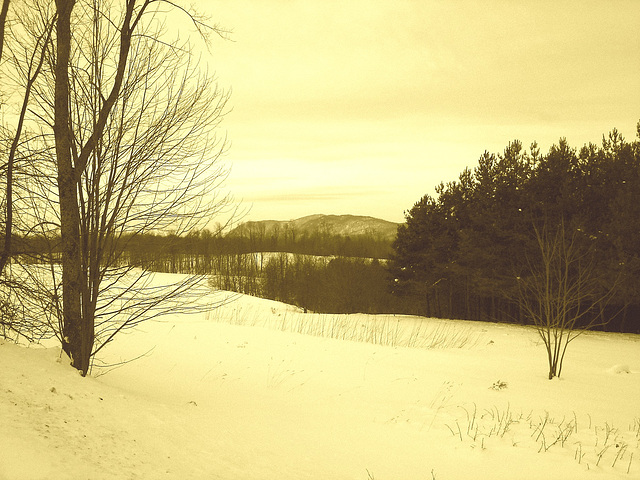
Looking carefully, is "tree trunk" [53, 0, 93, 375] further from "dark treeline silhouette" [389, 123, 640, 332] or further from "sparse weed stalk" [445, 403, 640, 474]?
"dark treeline silhouette" [389, 123, 640, 332]

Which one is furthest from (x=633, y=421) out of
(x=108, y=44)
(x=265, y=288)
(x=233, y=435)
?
(x=265, y=288)

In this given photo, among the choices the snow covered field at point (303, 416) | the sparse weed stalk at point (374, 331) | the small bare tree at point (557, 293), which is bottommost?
the sparse weed stalk at point (374, 331)

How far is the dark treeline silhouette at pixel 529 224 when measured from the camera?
764 inches

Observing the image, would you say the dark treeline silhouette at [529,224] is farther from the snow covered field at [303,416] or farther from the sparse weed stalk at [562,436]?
the sparse weed stalk at [562,436]

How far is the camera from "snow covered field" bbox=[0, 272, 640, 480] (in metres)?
3.94

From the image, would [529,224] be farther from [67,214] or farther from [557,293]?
[67,214]

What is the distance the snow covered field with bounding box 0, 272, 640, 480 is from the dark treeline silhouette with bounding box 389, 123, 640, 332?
948 centimetres

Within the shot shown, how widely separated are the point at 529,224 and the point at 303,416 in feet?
64.5

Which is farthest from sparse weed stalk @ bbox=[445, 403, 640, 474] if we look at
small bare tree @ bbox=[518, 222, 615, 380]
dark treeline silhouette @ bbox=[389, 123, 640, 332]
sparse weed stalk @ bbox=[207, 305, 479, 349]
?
dark treeline silhouette @ bbox=[389, 123, 640, 332]

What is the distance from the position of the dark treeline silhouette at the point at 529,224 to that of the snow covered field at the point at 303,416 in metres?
9.48

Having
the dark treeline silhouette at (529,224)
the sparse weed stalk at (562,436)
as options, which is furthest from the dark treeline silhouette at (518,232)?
the sparse weed stalk at (562,436)

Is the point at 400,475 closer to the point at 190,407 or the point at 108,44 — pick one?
the point at 190,407

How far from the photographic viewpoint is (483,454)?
17.2 feet

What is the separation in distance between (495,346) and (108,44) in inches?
592
